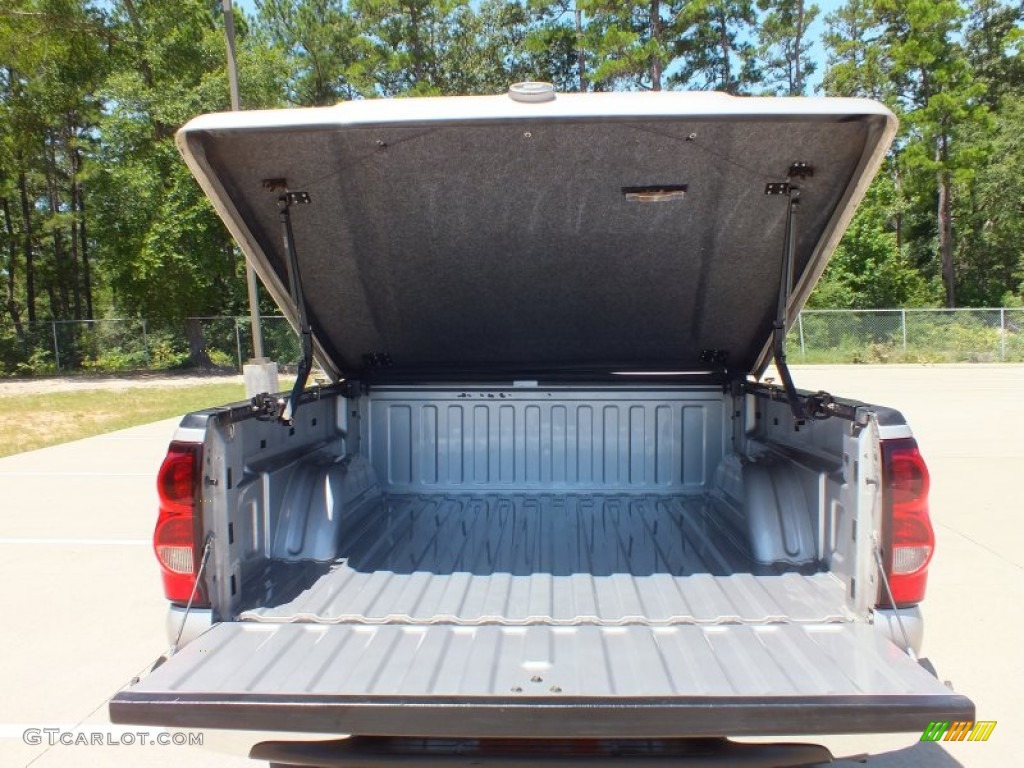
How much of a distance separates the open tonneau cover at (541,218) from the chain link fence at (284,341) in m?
22.8

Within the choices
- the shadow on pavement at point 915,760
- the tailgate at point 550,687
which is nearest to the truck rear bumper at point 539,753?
the tailgate at point 550,687

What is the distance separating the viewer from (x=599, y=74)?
2983cm

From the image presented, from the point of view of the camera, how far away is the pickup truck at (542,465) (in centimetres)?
203

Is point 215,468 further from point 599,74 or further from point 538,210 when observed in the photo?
point 599,74

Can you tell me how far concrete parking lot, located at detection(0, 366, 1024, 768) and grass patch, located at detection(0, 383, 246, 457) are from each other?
2.61 m

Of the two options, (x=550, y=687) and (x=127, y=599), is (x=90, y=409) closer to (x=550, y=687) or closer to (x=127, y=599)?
(x=127, y=599)

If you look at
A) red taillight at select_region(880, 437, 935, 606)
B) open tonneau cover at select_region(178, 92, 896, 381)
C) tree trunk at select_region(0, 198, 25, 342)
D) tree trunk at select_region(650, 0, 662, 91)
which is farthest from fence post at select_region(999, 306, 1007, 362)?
tree trunk at select_region(0, 198, 25, 342)

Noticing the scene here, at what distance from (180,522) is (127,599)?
301cm

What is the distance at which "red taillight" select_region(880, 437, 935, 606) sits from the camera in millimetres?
2334

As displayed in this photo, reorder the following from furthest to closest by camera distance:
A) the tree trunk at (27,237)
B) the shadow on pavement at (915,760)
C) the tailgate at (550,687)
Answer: the tree trunk at (27,237)
the shadow on pavement at (915,760)
the tailgate at (550,687)

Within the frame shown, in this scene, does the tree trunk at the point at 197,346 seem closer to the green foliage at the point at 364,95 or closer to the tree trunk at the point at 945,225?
the green foliage at the point at 364,95

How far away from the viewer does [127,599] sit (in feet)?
16.1

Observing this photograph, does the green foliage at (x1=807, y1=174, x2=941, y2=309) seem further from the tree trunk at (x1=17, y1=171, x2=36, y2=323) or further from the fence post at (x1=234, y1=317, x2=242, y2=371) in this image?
the tree trunk at (x1=17, y1=171, x2=36, y2=323)

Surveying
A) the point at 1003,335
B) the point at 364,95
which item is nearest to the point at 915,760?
the point at 1003,335
